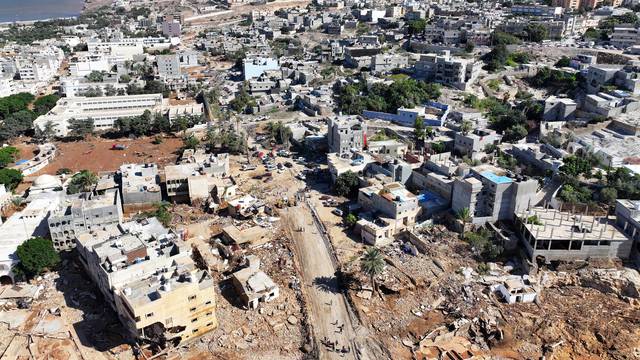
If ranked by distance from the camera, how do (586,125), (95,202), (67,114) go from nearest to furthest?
(95,202) → (586,125) → (67,114)

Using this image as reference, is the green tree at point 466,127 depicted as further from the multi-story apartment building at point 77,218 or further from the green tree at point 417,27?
the green tree at point 417,27

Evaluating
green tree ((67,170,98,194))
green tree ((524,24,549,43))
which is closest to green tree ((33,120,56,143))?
green tree ((67,170,98,194))

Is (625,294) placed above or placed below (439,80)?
below

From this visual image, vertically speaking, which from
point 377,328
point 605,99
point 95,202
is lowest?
point 377,328

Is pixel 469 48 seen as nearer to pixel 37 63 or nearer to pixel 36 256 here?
pixel 36 256

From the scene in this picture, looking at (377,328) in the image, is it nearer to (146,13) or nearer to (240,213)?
(240,213)

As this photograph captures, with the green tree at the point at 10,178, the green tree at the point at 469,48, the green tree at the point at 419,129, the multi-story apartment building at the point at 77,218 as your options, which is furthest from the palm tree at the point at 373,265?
the green tree at the point at 469,48

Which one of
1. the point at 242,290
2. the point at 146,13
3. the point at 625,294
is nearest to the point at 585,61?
the point at 625,294

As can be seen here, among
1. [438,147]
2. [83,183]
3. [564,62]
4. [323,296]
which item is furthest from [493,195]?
[564,62]
